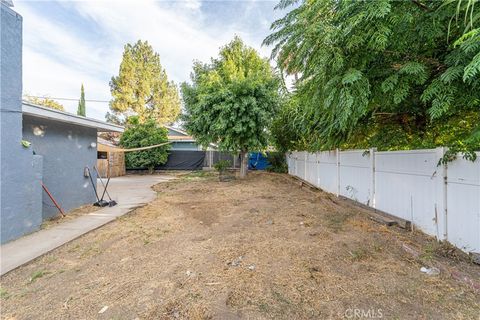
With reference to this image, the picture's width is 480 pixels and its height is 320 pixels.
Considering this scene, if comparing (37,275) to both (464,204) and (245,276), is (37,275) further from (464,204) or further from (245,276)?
(464,204)

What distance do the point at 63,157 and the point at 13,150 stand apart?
198 centimetres

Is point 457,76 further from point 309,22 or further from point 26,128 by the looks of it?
point 26,128

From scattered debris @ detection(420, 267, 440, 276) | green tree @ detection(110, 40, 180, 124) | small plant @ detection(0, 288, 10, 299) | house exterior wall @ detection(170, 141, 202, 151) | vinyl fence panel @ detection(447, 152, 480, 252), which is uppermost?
green tree @ detection(110, 40, 180, 124)

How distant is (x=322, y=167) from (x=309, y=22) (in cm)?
594

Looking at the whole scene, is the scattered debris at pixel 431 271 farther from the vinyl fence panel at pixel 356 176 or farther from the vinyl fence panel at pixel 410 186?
the vinyl fence panel at pixel 356 176

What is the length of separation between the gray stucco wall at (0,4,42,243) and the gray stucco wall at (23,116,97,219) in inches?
39.4

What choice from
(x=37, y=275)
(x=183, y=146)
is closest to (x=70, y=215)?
(x=37, y=275)

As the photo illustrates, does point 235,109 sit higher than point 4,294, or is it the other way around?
point 235,109

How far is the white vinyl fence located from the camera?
2705mm

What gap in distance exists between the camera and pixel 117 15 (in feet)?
24.3

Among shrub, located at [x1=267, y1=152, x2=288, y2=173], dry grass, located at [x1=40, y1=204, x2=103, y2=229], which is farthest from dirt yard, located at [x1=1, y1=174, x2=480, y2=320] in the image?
shrub, located at [x1=267, y1=152, x2=288, y2=173]

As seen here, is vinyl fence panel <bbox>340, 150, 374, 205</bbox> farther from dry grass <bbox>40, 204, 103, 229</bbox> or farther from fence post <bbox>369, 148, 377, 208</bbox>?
dry grass <bbox>40, 204, 103, 229</bbox>

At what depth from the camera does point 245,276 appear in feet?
8.41

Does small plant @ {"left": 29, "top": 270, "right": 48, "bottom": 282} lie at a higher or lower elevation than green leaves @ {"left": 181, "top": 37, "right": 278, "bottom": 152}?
lower
